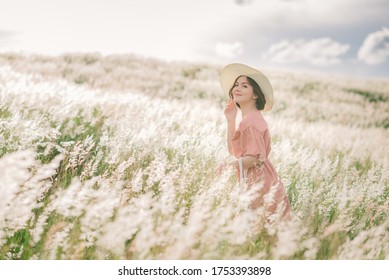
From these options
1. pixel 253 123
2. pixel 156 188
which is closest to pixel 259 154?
pixel 253 123

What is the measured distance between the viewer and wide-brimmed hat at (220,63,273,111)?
3.27 m

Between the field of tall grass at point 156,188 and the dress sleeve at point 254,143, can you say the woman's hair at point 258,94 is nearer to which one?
the dress sleeve at point 254,143

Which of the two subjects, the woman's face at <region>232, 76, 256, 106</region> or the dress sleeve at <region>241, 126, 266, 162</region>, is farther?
the woman's face at <region>232, 76, 256, 106</region>

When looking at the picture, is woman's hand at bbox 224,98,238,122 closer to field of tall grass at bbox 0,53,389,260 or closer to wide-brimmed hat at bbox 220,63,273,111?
wide-brimmed hat at bbox 220,63,273,111

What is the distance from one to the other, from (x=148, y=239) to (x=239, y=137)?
1.14 meters

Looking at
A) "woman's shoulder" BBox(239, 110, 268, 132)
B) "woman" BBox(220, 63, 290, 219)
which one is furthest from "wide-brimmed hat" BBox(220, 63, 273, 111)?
"woman's shoulder" BBox(239, 110, 268, 132)

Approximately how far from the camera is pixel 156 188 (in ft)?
11.1

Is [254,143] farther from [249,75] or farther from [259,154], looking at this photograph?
[249,75]

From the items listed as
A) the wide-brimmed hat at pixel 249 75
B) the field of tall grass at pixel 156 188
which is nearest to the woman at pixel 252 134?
the wide-brimmed hat at pixel 249 75

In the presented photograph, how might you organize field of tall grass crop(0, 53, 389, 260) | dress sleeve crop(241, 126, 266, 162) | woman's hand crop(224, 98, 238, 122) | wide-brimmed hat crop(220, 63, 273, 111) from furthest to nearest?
woman's hand crop(224, 98, 238, 122)
wide-brimmed hat crop(220, 63, 273, 111)
dress sleeve crop(241, 126, 266, 162)
field of tall grass crop(0, 53, 389, 260)

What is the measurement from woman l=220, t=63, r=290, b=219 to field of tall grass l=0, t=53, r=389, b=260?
0.16 m

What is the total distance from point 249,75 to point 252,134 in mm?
570
